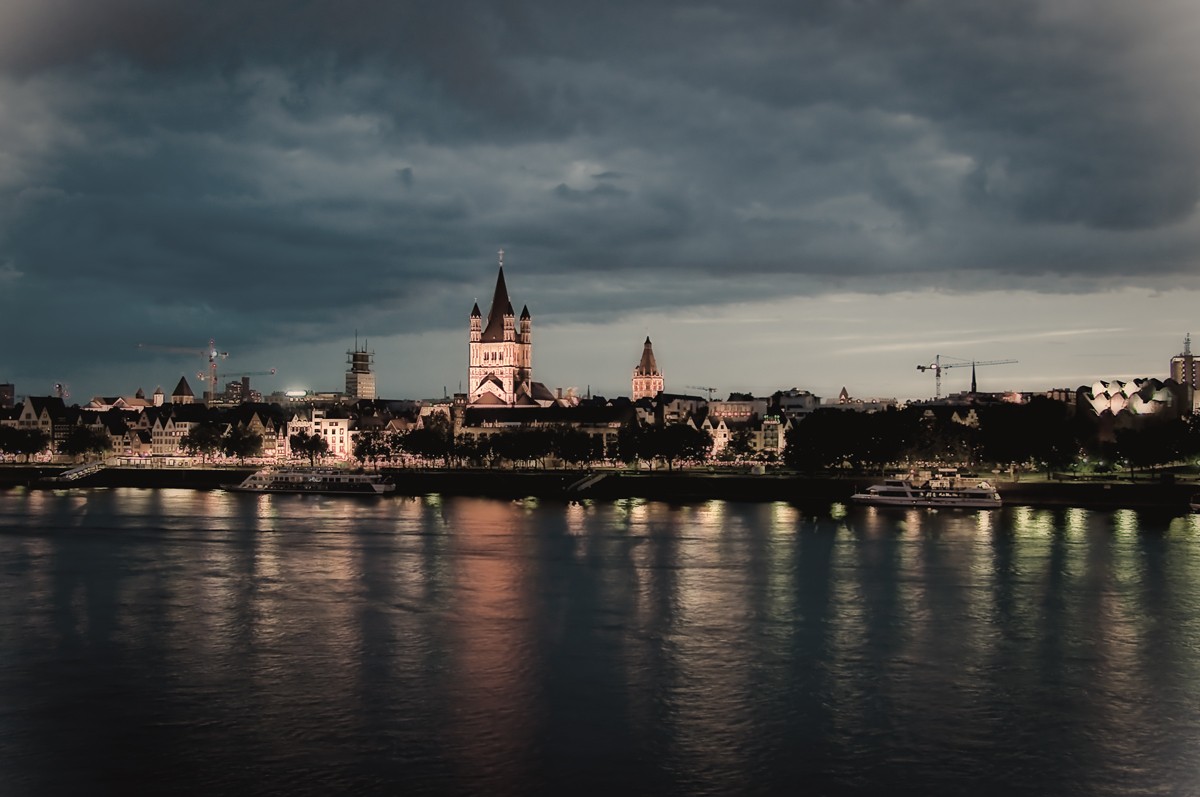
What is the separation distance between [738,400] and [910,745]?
173m

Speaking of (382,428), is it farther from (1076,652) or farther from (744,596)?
(1076,652)

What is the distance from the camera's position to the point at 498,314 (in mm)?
169375

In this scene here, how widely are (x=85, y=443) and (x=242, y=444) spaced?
16.4m

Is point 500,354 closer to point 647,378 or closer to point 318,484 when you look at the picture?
point 647,378

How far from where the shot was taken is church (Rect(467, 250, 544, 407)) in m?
166

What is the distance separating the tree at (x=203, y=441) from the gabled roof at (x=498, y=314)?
38.3 meters

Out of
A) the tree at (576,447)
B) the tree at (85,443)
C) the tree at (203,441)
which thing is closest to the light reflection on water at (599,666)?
the tree at (576,447)

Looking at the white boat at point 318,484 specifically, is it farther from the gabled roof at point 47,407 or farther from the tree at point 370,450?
the gabled roof at point 47,407

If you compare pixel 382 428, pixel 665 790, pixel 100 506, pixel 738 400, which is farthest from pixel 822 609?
pixel 738 400

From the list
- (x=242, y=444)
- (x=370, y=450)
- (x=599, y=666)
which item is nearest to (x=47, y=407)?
(x=242, y=444)

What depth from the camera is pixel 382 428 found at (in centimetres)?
16025

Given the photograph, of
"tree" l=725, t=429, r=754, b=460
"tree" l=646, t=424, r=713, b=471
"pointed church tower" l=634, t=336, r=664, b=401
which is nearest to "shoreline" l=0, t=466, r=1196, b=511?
"tree" l=646, t=424, r=713, b=471

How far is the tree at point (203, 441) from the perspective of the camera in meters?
136

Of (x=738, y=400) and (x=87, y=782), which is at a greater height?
(x=738, y=400)
